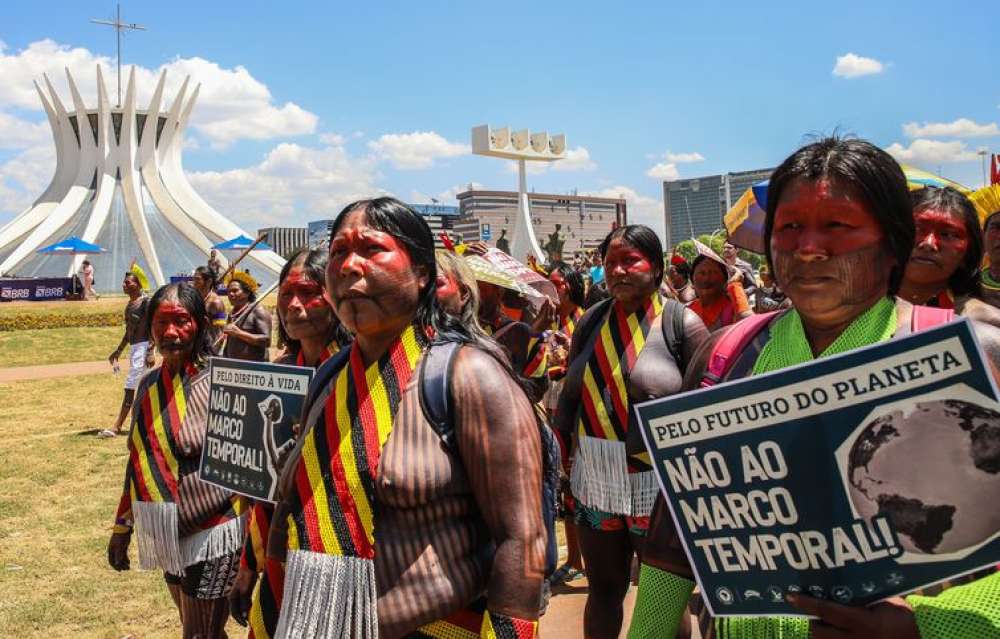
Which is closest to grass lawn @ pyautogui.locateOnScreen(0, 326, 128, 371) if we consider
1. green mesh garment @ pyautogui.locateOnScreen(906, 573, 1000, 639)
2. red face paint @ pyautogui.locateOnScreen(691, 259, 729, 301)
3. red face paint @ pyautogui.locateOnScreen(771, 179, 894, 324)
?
red face paint @ pyautogui.locateOnScreen(691, 259, 729, 301)

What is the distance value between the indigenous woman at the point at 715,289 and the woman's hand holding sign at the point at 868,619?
5337 millimetres

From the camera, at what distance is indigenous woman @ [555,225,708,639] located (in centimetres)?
373

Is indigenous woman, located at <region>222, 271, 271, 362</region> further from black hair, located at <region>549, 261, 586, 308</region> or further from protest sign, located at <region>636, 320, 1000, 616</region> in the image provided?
protest sign, located at <region>636, 320, 1000, 616</region>

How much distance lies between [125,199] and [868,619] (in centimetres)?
5770

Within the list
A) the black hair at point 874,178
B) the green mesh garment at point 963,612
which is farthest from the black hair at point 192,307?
the green mesh garment at point 963,612

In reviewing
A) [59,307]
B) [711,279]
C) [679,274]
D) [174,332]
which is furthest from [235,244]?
[174,332]

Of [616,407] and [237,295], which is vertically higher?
[237,295]

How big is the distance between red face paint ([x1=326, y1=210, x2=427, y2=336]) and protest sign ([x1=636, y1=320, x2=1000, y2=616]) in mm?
821

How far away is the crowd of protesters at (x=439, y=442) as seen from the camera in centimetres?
159

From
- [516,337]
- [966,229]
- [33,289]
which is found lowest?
[516,337]

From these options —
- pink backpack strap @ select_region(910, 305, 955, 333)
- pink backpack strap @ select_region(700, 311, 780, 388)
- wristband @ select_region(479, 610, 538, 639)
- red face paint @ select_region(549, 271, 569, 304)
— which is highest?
red face paint @ select_region(549, 271, 569, 304)

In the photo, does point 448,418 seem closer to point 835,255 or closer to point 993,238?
point 835,255

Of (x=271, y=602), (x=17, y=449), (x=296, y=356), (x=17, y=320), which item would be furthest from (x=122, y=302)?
(x=271, y=602)

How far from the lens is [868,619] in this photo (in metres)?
1.37
